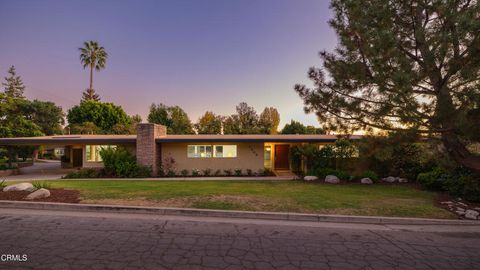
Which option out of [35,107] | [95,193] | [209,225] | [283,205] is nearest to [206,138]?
[95,193]

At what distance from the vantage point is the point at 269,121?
121 ft

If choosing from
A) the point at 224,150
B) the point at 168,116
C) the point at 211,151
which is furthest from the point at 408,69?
the point at 168,116

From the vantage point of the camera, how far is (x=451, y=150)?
7582 millimetres

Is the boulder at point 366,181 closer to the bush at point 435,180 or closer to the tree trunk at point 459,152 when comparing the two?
the bush at point 435,180

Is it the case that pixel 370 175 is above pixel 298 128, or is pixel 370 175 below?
below

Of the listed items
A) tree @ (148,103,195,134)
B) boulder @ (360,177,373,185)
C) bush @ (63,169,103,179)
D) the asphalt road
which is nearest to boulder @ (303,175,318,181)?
boulder @ (360,177,373,185)

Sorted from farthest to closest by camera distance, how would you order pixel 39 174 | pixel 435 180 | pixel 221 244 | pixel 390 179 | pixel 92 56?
pixel 92 56
pixel 39 174
pixel 390 179
pixel 435 180
pixel 221 244

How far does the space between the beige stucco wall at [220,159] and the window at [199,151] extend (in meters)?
0.21

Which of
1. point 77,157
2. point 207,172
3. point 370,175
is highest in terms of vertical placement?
point 77,157

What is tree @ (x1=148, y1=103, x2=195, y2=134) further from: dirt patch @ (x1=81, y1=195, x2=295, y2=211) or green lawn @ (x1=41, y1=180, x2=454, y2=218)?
dirt patch @ (x1=81, y1=195, x2=295, y2=211)

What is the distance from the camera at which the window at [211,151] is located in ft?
54.1

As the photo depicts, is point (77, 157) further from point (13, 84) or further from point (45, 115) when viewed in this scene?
point (13, 84)

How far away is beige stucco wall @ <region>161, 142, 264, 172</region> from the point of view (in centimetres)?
1638

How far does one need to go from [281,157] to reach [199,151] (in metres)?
6.56
